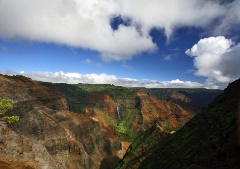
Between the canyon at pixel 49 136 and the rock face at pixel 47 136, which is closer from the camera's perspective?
the rock face at pixel 47 136

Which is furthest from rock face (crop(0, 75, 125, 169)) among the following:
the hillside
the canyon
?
the hillside

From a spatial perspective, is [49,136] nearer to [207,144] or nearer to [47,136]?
[47,136]

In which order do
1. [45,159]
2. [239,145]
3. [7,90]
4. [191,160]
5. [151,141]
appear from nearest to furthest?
[239,145], [191,160], [45,159], [151,141], [7,90]

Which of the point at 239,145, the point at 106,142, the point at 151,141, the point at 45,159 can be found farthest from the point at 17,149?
the point at 106,142

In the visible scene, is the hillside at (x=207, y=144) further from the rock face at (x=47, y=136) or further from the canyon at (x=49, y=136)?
the rock face at (x=47, y=136)

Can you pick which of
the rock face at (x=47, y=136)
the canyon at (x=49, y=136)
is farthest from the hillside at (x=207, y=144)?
the rock face at (x=47, y=136)

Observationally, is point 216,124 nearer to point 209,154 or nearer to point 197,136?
point 197,136

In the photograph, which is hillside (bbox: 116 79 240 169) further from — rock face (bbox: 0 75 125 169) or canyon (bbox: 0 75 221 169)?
rock face (bbox: 0 75 125 169)
